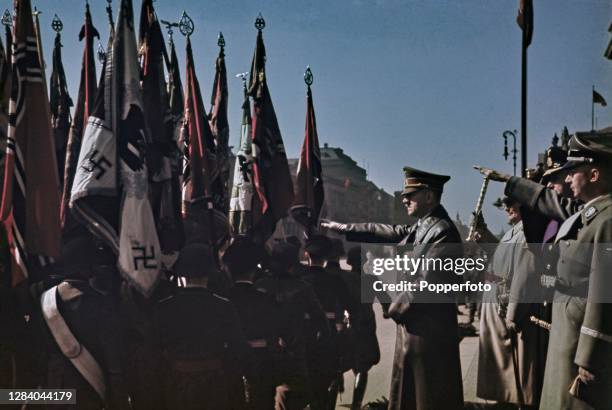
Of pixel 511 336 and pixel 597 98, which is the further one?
pixel 597 98

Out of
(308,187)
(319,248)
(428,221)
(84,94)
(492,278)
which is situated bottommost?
(492,278)

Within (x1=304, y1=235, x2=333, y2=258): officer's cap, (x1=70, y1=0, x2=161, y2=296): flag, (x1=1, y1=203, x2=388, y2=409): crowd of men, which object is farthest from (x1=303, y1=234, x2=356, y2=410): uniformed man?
(x1=70, y1=0, x2=161, y2=296): flag

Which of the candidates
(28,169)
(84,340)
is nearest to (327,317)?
(84,340)

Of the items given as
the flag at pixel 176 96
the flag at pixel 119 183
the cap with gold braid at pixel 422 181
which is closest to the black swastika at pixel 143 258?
the flag at pixel 119 183

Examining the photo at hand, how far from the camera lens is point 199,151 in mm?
9773

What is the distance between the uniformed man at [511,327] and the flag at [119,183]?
331 cm

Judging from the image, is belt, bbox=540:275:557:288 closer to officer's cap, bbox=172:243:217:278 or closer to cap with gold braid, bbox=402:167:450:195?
cap with gold braid, bbox=402:167:450:195

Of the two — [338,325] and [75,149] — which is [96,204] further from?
[338,325]

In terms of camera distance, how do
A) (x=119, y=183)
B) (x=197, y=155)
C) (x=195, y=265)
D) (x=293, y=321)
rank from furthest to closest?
(x=197, y=155), (x=293, y=321), (x=119, y=183), (x=195, y=265)

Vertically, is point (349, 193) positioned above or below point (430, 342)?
above

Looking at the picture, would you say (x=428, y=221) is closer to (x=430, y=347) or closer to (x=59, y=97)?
(x=430, y=347)

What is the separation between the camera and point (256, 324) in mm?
6180

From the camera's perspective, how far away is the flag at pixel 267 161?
10.2 metres

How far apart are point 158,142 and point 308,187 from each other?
12.7 ft
